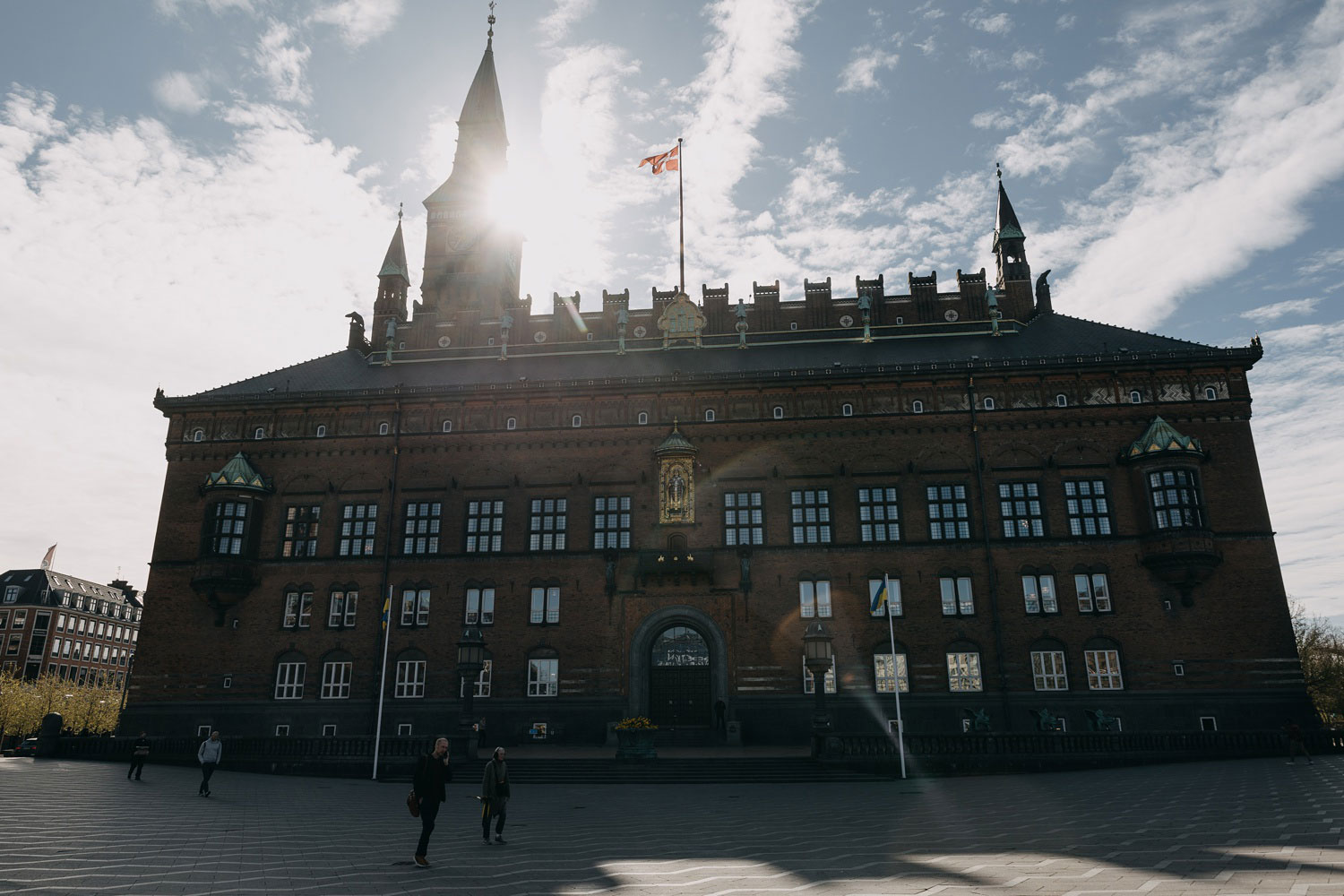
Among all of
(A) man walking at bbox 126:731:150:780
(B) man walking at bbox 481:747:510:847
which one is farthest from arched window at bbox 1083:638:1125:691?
(A) man walking at bbox 126:731:150:780

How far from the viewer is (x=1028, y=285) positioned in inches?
1774

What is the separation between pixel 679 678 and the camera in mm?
37094

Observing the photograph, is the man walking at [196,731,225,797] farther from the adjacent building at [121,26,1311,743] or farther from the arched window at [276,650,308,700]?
the arched window at [276,650,308,700]

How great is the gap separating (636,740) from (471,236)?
3828 cm

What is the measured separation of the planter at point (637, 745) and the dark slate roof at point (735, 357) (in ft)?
55.1

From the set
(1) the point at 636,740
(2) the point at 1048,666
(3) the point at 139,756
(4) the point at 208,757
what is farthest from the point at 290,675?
(2) the point at 1048,666

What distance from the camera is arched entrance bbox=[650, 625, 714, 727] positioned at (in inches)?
1439

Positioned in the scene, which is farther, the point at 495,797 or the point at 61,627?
the point at 61,627

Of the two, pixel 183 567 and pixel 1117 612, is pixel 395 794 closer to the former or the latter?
pixel 183 567

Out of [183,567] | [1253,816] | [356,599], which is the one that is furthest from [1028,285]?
[183,567]

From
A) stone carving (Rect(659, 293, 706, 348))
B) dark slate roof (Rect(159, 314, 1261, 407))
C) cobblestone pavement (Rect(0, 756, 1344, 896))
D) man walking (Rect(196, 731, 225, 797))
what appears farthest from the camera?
stone carving (Rect(659, 293, 706, 348))

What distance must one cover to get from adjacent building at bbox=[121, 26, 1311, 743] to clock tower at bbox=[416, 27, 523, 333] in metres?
13.7

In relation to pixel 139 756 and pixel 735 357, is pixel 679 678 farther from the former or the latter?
pixel 139 756

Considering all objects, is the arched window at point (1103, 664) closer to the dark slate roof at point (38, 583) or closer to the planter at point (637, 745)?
the planter at point (637, 745)
